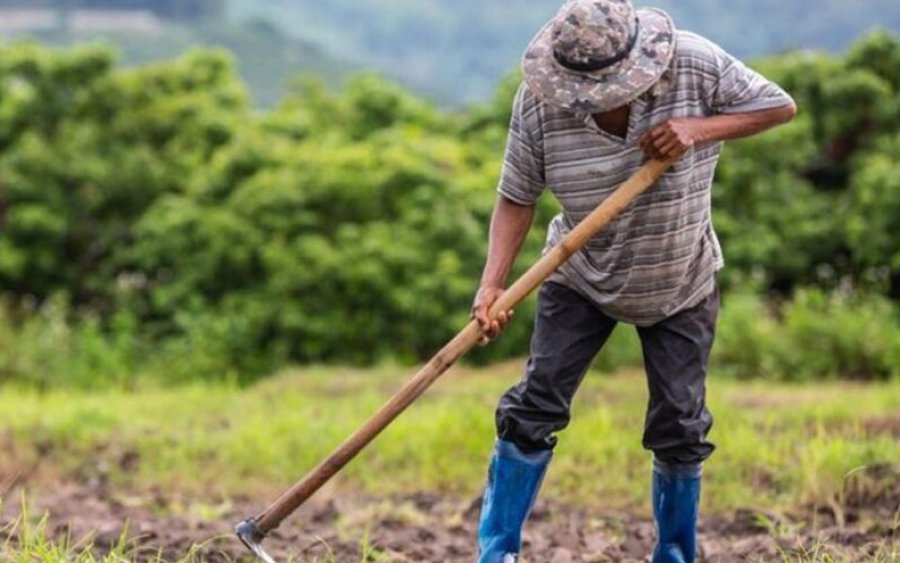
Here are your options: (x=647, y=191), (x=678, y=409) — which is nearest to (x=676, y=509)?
(x=678, y=409)

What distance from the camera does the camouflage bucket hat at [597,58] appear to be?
4.07 metres

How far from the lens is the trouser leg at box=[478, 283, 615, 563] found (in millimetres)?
4555

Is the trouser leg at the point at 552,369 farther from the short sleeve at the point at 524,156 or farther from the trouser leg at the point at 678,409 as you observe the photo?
the short sleeve at the point at 524,156

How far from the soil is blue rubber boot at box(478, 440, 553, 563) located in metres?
0.46

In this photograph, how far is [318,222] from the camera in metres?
13.9

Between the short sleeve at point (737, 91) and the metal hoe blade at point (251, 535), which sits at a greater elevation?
the short sleeve at point (737, 91)

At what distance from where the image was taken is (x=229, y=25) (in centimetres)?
4147

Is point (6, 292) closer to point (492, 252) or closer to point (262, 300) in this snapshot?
point (262, 300)

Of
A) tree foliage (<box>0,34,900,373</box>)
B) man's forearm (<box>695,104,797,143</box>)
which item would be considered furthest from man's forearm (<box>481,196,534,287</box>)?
tree foliage (<box>0,34,900,373</box>)

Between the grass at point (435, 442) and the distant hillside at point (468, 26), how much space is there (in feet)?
78.7

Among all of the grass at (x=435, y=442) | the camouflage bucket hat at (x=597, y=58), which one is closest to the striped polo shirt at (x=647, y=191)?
the camouflage bucket hat at (x=597, y=58)

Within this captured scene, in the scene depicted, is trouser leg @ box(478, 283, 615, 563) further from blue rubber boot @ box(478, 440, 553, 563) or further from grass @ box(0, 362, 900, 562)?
grass @ box(0, 362, 900, 562)

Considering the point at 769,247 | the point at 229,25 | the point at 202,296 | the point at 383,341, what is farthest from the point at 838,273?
the point at 229,25

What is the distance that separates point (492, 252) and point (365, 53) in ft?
155
